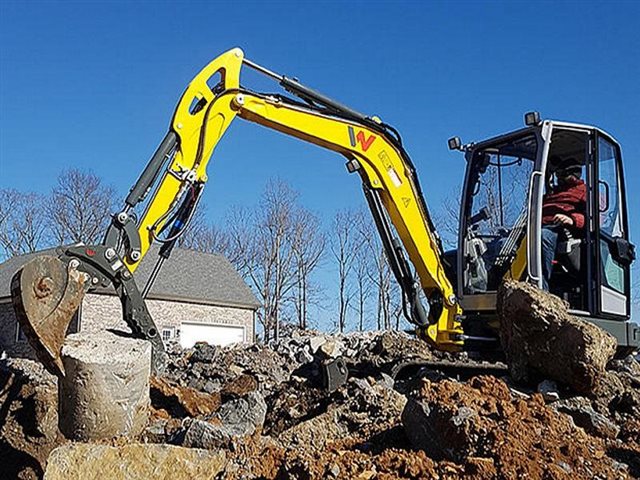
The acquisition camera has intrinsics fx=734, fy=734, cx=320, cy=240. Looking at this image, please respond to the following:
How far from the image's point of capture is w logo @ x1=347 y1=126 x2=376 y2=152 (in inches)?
313

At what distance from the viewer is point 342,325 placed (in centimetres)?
3612

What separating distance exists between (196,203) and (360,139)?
2.04 meters

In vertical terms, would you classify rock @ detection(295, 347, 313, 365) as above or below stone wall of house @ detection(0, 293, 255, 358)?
below

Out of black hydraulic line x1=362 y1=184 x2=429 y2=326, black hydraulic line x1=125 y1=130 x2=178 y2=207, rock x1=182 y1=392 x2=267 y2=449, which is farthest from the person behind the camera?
black hydraulic line x1=362 y1=184 x2=429 y2=326

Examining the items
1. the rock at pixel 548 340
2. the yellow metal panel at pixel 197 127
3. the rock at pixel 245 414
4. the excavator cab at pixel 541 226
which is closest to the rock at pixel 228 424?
the rock at pixel 245 414

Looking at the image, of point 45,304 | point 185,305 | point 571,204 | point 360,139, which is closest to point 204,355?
point 360,139

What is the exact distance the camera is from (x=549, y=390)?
6.02 m

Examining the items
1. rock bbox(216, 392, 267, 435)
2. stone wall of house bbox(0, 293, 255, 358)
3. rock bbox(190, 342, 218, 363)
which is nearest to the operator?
rock bbox(216, 392, 267, 435)

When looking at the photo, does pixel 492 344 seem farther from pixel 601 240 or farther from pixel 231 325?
pixel 231 325

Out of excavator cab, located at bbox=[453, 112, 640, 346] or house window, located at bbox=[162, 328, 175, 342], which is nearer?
excavator cab, located at bbox=[453, 112, 640, 346]

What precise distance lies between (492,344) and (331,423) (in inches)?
107

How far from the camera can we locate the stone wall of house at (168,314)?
73.2 feet

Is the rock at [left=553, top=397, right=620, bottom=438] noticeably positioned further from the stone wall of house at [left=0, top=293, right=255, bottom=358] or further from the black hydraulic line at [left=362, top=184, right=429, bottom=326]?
the stone wall of house at [left=0, top=293, right=255, bottom=358]

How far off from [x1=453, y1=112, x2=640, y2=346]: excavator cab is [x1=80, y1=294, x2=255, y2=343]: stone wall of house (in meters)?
14.4
